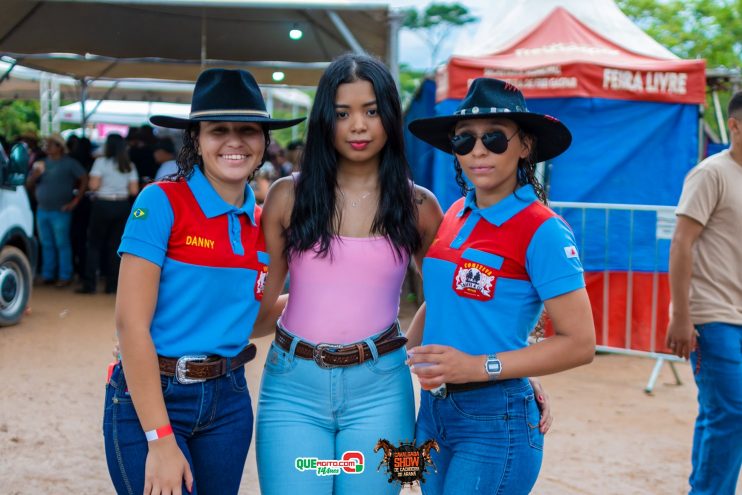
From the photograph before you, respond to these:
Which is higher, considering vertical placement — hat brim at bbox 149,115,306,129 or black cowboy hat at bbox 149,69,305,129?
black cowboy hat at bbox 149,69,305,129

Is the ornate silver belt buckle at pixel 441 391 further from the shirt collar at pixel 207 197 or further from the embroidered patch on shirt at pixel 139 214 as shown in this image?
the embroidered patch on shirt at pixel 139 214

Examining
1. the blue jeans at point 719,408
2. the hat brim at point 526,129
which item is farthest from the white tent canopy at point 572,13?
the hat brim at point 526,129

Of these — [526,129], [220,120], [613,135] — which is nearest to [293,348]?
[220,120]

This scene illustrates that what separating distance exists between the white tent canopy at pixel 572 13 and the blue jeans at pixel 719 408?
5683mm

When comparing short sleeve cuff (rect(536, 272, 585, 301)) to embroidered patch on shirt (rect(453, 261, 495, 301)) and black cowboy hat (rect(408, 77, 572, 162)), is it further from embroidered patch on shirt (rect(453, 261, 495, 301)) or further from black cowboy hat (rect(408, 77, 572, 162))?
black cowboy hat (rect(408, 77, 572, 162))

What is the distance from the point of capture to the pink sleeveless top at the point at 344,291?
95.4 inches

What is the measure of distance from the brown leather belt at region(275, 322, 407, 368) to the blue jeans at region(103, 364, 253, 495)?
0.60 ft

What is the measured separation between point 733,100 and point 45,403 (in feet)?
16.3

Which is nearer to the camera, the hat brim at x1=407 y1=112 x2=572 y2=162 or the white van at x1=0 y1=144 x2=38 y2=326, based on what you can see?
the hat brim at x1=407 y1=112 x2=572 y2=162

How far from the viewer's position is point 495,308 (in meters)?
2.26

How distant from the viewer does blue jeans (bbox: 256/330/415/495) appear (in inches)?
92.0

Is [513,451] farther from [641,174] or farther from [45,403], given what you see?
[641,174]

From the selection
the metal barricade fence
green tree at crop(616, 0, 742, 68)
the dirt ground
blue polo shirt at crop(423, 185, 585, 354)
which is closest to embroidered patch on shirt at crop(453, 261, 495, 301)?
blue polo shirt at crop(423, 185, 585, 354)

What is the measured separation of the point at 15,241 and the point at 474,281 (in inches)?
301
